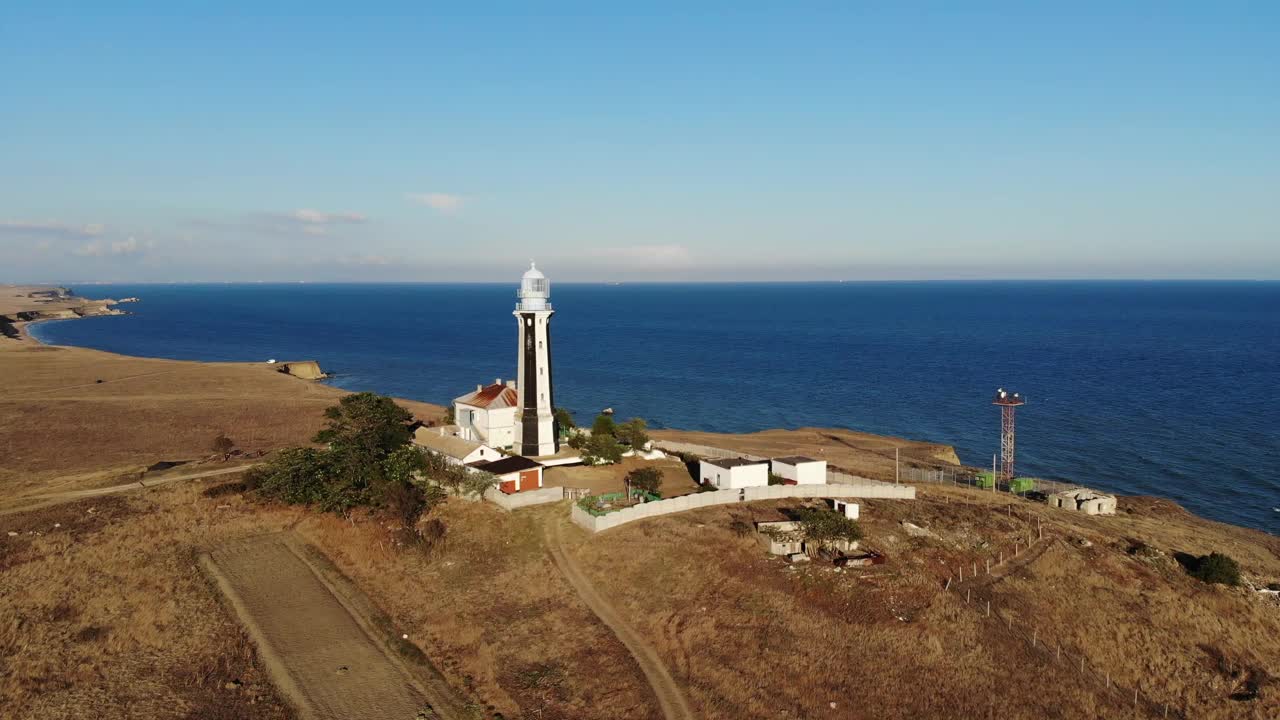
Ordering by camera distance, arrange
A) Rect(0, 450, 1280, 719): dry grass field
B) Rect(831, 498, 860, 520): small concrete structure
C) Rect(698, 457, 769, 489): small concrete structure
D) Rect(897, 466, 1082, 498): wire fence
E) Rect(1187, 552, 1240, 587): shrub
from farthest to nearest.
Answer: Rect(897, 466, 1082, 498): wire fence → Rect(698, 457, 769, 489): small concrete structure → Rect(831, 498, 860, 520): small concrete structure → Rect(1187, 552, 1240, 587): shrub → Rect(0, 450, 1280, 719): dry grass field

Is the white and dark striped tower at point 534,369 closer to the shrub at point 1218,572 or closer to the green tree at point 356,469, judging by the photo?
the green tree at point 356,469

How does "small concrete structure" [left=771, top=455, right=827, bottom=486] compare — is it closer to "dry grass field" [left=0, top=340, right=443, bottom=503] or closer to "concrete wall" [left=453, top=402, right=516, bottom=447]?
"concrete wall" [left=453, top=402, right=516, bottom=447]

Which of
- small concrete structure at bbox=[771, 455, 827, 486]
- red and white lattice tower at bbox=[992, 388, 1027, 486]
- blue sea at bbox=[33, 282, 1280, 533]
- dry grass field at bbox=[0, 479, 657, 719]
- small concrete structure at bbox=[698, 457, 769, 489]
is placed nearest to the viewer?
dry grass field at bbox=[0, 479, 657, 719]

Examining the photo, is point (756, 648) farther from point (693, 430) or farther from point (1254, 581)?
point (693, 430)

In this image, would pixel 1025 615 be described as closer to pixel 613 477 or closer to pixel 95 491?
pixel 613 477

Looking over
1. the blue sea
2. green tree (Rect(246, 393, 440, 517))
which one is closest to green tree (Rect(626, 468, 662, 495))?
green tree (Rect(246, 393, 440, 517))

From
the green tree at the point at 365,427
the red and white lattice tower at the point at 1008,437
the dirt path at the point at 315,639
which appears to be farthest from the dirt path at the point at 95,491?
the red and white lattice tower at the point at 1008,437

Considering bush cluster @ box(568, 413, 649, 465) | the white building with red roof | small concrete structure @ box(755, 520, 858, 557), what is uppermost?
the white building with red roof

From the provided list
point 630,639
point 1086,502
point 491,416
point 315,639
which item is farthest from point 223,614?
point 1086,502
